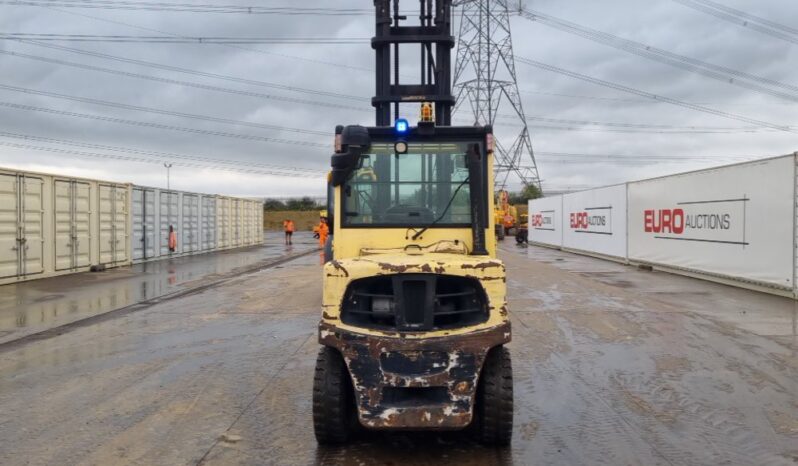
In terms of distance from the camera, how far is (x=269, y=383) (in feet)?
23.2

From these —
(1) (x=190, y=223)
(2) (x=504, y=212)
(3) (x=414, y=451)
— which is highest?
(2) (x=504, y=212)

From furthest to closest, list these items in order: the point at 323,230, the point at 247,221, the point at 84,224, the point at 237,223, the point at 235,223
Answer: the point at 247,221
the point at 237,223
the point at 235,223
the point at 323,230
the point at 84,224

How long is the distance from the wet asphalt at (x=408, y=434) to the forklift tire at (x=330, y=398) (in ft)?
0.52

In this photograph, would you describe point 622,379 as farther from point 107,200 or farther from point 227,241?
point 227,241

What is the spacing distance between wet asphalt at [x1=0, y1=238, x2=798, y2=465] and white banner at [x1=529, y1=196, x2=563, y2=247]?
22.6m

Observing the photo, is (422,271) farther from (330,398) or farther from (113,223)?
(113,223)

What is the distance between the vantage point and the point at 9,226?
16.9 meters

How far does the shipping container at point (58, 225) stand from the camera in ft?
55.6

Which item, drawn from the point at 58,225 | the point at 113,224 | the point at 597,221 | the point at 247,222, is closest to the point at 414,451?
the point at 58,225

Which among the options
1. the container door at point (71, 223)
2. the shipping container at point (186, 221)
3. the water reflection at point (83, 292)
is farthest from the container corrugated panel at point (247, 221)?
the container door at point (71, 223)

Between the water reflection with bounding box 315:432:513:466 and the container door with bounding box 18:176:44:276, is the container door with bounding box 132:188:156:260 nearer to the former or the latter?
the container door with bounding box 18:176:44:276

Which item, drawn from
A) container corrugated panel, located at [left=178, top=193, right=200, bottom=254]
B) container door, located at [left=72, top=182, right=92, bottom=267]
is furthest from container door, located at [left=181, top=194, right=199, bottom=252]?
container door, located at [left=72, top=182, right=92, bottom=267]

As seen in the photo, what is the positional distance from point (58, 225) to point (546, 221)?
89.9 feet

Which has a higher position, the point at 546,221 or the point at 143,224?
the point at 546,221
